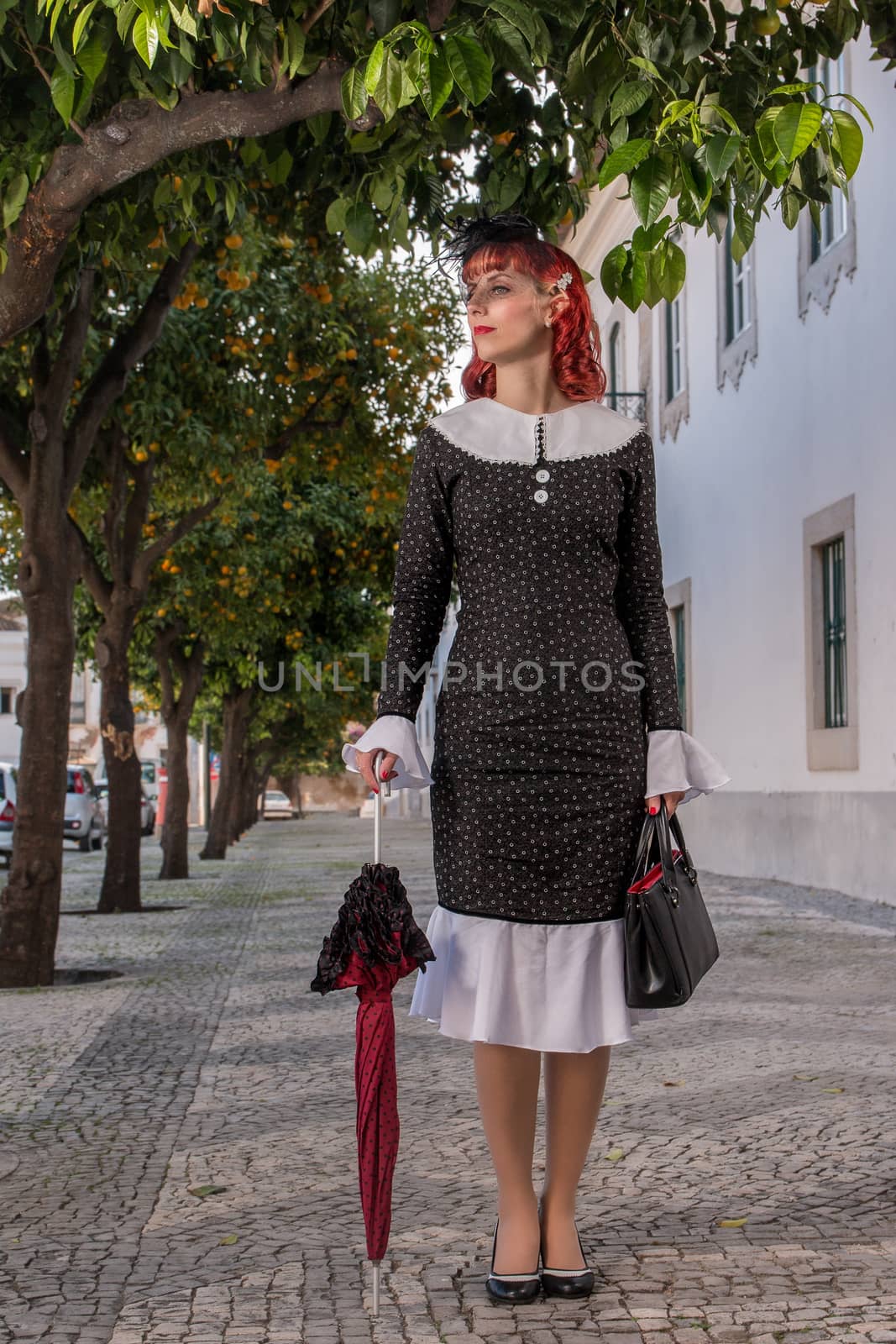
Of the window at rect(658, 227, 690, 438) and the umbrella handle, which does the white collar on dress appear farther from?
the window at rect(658, 227, 690, 438)

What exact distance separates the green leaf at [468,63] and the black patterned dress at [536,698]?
68 cm

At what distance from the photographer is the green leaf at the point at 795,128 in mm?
2877

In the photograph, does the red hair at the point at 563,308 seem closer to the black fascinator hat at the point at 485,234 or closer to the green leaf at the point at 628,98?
the black fascinator hat at the point at 485,234

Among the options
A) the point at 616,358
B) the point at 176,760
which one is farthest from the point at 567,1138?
the point at 616,358

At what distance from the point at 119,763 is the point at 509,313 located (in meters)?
12.0

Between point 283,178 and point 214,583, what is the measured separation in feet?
47.8

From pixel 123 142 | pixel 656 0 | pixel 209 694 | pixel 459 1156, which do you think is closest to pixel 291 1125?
pixel 459 1156

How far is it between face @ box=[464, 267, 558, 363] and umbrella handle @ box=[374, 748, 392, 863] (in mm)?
918

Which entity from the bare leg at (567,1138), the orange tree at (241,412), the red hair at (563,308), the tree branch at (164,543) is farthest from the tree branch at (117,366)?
the bare leg at (567,1138)

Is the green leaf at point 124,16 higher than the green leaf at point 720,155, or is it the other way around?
the green leaf at point 124,16

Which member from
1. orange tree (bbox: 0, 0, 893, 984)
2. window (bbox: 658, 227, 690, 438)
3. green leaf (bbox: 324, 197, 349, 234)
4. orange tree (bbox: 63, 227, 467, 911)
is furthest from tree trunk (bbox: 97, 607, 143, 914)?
green leaf (bbox: 324, 197, 349, 234)

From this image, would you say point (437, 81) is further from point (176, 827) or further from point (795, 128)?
point (176, 827)

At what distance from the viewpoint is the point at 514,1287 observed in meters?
3.23

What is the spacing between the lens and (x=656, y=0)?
4570 mm
